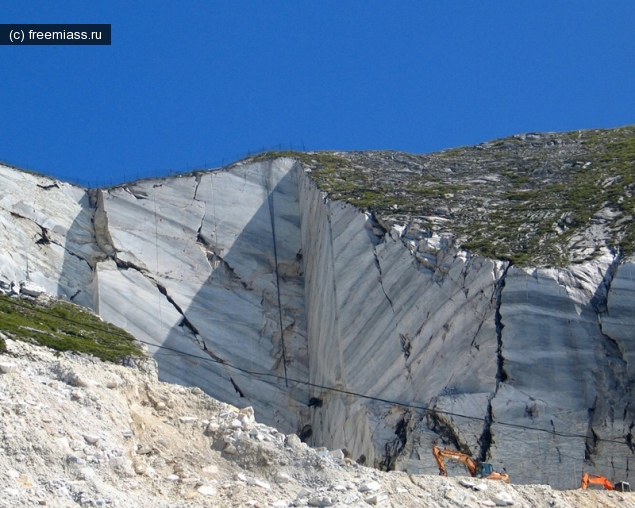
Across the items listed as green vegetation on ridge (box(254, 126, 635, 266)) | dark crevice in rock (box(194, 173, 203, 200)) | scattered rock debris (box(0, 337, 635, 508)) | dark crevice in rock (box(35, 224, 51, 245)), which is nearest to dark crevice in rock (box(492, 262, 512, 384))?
green vegetation on ridge (box(254, 126, 635, 266))

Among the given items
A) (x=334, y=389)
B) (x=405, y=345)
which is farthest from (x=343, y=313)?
(x=405, y=345)

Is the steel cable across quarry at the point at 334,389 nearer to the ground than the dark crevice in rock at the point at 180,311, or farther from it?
nearer to the ground

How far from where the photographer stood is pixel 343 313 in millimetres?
40344

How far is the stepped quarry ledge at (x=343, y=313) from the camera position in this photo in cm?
3472

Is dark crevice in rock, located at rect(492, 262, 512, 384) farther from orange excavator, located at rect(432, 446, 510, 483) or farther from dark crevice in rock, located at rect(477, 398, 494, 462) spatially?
orange excavator, located at rect(432, 446, 510, 483)

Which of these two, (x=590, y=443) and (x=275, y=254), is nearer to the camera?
(x=590, y=443)

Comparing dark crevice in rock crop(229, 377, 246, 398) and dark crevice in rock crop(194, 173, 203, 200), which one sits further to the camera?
dark crevice in rock crop(194, 173, 203, 200)

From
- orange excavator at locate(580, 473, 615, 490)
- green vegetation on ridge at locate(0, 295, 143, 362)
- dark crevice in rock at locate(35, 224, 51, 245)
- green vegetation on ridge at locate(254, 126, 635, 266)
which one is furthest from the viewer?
dark crevice in rock at locate(35, 224, 51, 245)

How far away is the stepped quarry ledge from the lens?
114 ft

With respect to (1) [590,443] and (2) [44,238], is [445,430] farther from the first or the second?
(2) [44,238]

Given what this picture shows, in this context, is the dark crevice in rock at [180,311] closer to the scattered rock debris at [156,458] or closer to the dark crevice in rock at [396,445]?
the dark crevice in rock at [396,445]

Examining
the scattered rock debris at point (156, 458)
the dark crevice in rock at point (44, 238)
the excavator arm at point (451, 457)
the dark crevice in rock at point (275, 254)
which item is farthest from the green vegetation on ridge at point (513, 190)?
the scattered rock debris at point (156, 458)

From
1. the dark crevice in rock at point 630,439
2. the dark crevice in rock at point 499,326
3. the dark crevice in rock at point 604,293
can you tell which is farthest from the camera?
the dark crevice in rock at point 604,293

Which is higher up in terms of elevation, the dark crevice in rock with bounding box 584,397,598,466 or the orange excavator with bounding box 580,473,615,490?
the dark crevice in rock with bounding box 584,397,598,466
